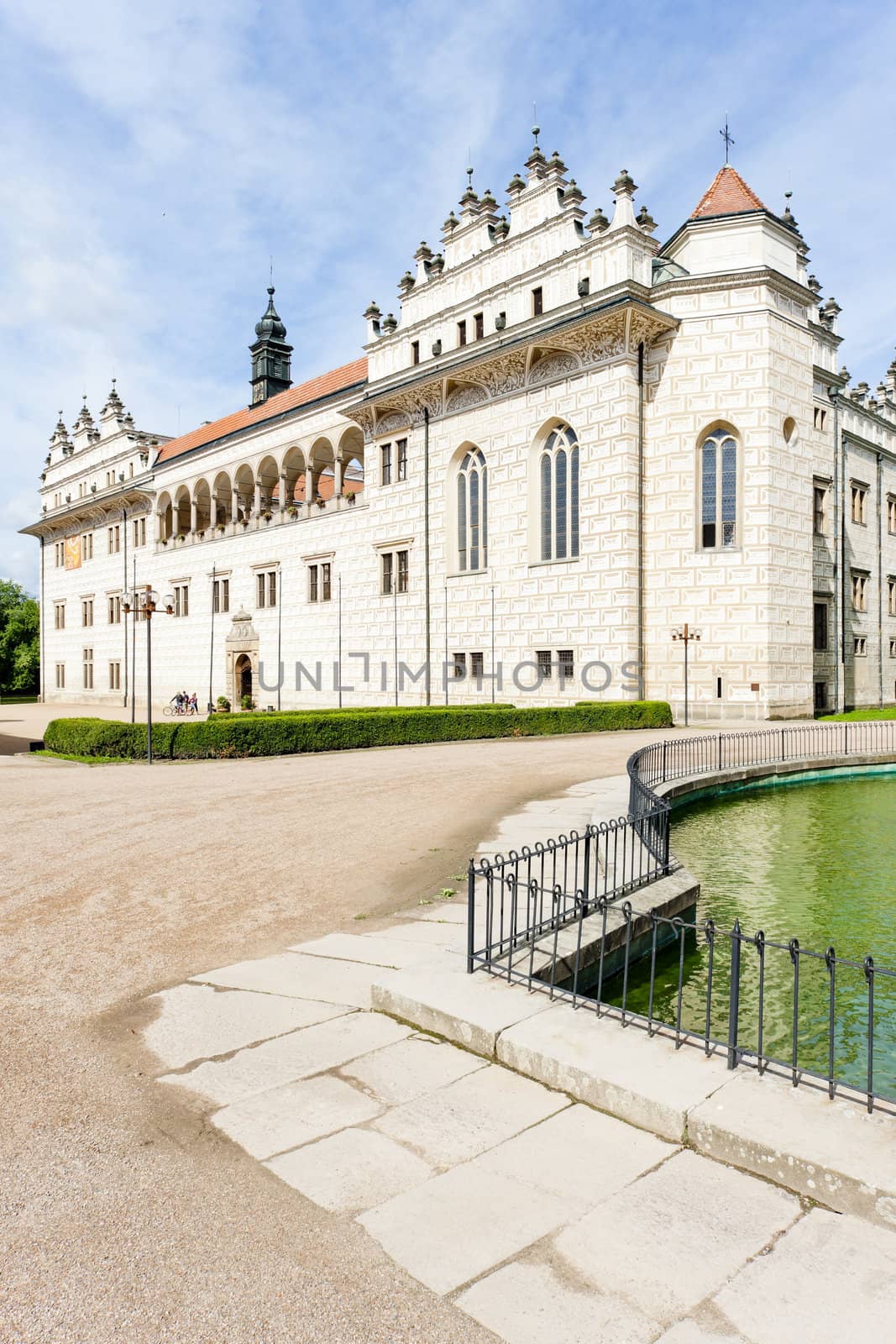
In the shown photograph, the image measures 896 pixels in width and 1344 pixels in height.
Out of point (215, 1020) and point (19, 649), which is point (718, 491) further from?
point (19, 649)

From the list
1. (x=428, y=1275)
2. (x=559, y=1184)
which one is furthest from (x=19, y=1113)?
(x=559, y=1184)

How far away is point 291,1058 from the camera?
4.61 m

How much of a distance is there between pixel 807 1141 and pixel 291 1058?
2675 mm

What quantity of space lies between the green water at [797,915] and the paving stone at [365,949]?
5.95 feet

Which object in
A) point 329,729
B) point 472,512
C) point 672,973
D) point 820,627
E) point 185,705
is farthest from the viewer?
point 185,705

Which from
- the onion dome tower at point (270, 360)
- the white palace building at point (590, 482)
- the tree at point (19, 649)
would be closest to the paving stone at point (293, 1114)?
the white palace building at point (590, 482)

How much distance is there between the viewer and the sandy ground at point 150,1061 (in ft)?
9.19

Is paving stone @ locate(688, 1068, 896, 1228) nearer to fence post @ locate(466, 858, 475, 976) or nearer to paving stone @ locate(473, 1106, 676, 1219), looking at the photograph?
paving stone @ locate(473, 1106, 676, 1219)

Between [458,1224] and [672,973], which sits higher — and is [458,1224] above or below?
above

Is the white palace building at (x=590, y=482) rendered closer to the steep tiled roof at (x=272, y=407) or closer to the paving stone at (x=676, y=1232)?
the steep tiled roof at (x=272, y=407)

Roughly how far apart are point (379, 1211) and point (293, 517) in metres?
41.7

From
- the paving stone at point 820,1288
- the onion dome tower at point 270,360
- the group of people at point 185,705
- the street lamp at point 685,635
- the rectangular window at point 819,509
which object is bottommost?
the paving stone at point 820,1288

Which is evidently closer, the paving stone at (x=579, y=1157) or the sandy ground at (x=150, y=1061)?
the sandy ground at (x=150, y=1061)

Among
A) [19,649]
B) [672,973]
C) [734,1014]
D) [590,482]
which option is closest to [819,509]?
[590,482]
